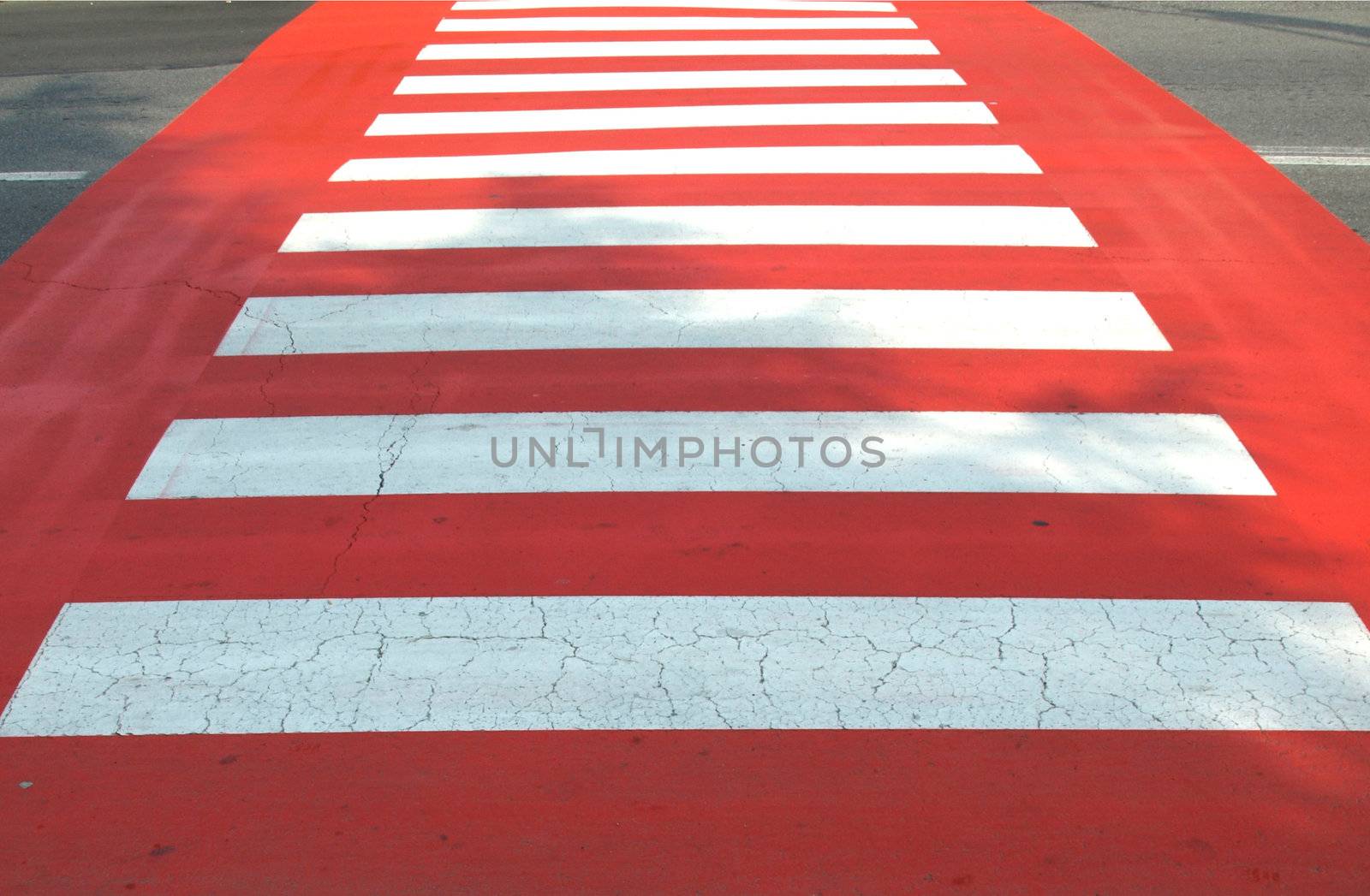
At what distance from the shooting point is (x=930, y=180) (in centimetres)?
800

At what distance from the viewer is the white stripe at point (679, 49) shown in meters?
10.6

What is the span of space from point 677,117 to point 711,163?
102cm

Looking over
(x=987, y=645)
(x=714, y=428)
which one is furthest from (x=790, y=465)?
(x=987, y=645)

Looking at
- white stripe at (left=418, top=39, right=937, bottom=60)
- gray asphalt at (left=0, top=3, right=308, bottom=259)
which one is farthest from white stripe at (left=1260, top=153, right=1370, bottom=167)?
gray asphalt at (left=0, top=3, right=308, bottom=259)

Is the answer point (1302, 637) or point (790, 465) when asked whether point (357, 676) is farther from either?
point (1302, 637)

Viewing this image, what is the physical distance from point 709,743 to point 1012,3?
10.6 meters

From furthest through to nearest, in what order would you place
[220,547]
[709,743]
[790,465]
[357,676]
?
1. [790,465]
2. [220,547]
3. [357,676]
4. [709,743]

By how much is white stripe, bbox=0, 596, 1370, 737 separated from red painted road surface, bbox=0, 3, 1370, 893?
80mm

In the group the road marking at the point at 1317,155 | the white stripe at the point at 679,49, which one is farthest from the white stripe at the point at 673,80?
the road marking at the point at 1317,155

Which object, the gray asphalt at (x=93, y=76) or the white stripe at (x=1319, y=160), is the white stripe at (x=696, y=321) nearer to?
the gray asphalt at (x=93, y=76)

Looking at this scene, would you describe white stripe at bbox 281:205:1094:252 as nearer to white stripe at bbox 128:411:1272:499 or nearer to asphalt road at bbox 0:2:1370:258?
asphalt road at bbox 0:2:1370:258

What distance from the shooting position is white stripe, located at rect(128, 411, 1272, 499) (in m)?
5.04

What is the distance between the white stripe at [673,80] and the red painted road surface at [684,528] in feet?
3.91

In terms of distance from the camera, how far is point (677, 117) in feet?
30.1
